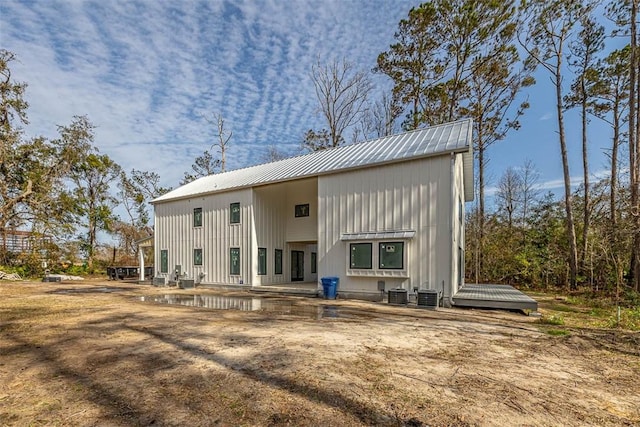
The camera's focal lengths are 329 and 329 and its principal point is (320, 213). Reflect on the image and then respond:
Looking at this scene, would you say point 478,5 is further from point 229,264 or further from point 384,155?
point 229,264

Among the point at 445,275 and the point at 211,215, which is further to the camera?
the point at 211,215

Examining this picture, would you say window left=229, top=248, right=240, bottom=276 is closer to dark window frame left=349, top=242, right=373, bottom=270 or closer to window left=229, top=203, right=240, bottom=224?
window left=229, top=203, right=240, bottom=224

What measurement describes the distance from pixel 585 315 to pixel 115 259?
1321 inches

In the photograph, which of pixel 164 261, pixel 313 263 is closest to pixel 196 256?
pixel 164 261

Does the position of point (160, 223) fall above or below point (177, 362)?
above

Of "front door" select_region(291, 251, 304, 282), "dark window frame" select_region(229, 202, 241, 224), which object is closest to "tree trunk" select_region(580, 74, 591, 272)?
"front door" select_region(291, 251, 304, 282)

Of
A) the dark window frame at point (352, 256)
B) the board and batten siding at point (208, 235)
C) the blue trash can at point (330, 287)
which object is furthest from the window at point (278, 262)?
the dark window frame at point (352, 256)

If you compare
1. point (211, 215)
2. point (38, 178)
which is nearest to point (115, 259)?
point (38, 178)

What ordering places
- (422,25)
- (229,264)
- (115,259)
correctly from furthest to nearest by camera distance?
(115,259) < (422,25) < (229,264)

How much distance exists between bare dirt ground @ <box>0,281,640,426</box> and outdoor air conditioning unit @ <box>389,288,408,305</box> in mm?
3273

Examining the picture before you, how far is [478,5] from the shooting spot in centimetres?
1825

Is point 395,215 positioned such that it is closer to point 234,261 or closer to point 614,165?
point 234,261

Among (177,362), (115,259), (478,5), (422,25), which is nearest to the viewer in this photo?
(177,362)

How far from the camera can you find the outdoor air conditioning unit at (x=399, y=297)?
10.8m
